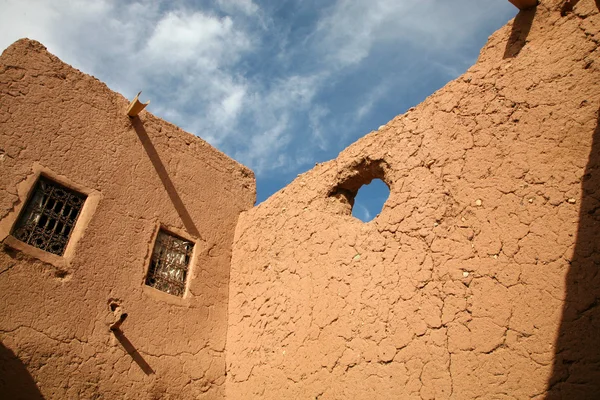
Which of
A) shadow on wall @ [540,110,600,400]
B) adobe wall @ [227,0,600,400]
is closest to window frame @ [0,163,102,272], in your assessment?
adobe wall @ [227,0,600,400]

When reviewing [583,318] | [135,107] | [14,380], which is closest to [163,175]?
[135,107]

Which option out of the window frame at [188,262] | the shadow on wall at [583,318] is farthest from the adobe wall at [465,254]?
the window frame at [188,262]

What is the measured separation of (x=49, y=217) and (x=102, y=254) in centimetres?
59

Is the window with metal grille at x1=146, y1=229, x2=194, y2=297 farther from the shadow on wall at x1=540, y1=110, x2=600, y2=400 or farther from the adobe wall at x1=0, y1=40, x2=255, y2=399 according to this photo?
the shadow on wall at x1=540, y1=110, x2=600, y2=400

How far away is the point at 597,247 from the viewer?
2.86 m

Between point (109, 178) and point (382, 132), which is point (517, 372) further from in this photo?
point (109, 178)

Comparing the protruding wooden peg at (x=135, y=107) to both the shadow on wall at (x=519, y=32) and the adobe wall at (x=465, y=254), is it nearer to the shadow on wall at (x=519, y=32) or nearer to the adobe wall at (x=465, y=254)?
the adobe wall at (x=465, y=254)

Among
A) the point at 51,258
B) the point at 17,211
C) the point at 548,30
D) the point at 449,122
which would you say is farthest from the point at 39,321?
the point at 548,30

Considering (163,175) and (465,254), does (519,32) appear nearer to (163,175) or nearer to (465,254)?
(465,254)

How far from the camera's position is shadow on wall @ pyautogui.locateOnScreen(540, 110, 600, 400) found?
104 inches

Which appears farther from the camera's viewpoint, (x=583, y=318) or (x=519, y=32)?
(x=519, y=32)

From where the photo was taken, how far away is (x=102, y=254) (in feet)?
15.3

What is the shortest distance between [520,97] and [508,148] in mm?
437

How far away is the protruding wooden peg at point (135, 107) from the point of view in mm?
5295
